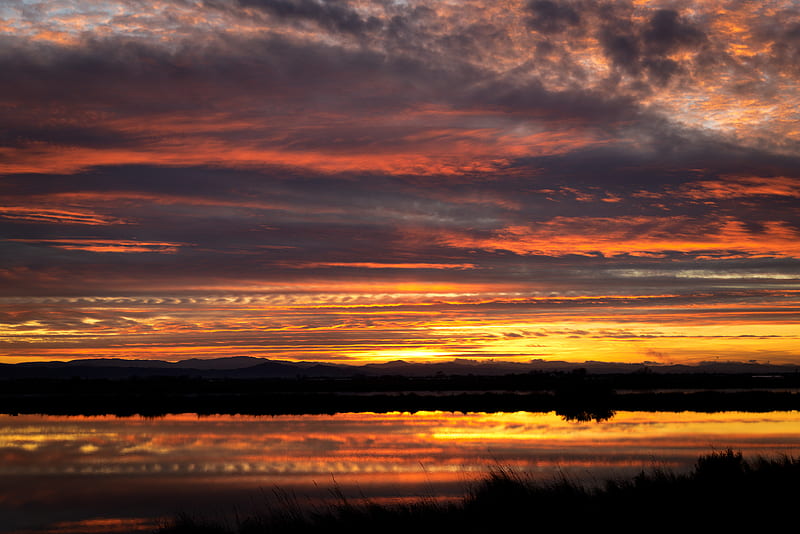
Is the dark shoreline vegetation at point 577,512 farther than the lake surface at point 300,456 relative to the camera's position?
No

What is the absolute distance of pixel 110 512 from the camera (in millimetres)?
17094

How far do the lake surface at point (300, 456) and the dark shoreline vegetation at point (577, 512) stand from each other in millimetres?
2690

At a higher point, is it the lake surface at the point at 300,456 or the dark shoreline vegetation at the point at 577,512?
the dark shoreline vegetation at the point at 577,512

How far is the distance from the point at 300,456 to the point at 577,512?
1347 centimetres

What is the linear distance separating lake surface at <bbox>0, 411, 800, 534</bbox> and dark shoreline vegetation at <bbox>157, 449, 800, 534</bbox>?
2.69 metres

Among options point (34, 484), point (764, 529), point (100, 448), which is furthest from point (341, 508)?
point (100, 448)

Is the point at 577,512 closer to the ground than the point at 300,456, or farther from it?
farther from it

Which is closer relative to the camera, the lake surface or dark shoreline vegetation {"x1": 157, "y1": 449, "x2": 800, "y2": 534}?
dark shoreline vegetation {"x1": 157, "y1": 449, "x2": 800, "y2": 534}

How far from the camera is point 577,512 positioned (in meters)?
13.2

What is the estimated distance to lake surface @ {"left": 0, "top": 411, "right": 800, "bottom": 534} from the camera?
17.9 meters

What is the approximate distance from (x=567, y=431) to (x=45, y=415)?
2991cm

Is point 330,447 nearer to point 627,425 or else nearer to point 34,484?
point 34,484

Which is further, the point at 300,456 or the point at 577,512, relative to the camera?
the point at 300,456

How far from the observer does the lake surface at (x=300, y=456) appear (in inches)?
704
